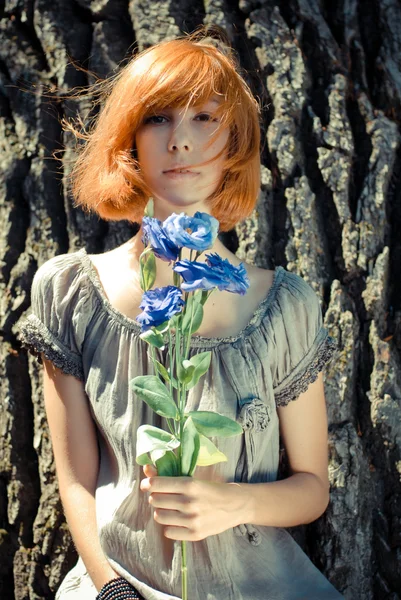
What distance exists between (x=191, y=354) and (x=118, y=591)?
1.87 ft

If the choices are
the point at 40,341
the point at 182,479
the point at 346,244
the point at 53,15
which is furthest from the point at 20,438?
the point at 53,15

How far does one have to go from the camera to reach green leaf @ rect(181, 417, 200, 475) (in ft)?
4.73

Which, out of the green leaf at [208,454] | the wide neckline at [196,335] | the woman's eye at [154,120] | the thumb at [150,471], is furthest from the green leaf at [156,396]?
the woman's eye at [154,120]

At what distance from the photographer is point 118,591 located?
175 centimetres

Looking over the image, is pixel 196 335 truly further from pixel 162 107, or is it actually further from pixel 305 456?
pixel 162 107

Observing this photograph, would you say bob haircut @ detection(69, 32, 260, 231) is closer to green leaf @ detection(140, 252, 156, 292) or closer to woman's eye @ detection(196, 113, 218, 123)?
woman's eye @ detection(196, 113, 218, 123)

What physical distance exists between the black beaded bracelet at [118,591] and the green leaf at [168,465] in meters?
0.37

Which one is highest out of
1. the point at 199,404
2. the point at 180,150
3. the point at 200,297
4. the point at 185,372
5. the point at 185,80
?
the point at 185,80

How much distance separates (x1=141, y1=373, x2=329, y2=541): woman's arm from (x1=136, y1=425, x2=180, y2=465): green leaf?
13cm

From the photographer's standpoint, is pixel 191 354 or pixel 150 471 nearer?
pixel 150 471

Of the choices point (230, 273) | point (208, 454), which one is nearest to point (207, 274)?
point (230, 273)

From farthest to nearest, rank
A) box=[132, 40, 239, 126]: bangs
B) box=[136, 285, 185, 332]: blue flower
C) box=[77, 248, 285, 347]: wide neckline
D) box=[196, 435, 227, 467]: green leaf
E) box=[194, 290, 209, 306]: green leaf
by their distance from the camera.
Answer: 1. box=[77, 248, 285, 347]: wide neckline
2. box=[132, 40, 239, 126]: bangs
3. box=[196, 435, 227, 467]: green leaf
4. box=[194, 290, 209, 306]: green leaf
5. box=[136, 285, 185, 332]: blue flower

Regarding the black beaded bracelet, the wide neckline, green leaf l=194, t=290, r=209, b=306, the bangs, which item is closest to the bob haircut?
the bangs

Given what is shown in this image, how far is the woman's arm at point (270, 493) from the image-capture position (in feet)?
5.25
